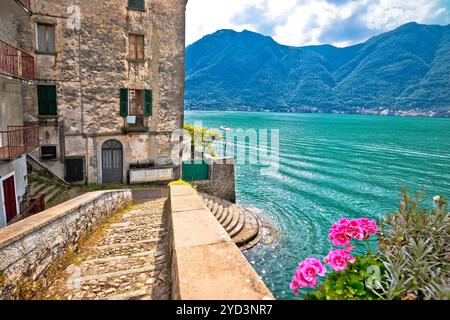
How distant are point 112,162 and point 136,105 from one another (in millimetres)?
4434

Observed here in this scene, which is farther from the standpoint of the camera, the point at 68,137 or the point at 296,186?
the point at 296,186

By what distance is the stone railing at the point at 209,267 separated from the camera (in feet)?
8.82

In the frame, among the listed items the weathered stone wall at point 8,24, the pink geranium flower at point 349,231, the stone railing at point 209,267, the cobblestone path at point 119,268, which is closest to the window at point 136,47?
the weathered stone wall at point 8,24

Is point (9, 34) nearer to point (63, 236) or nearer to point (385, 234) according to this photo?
point (63, 236)

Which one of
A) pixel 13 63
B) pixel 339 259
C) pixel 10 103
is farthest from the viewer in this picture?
pixel 10 103

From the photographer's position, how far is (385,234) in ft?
13.1

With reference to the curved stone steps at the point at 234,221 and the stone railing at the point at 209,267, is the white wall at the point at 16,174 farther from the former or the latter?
the curved stone steps at the point at 234,221

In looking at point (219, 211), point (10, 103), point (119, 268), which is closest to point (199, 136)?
point (219, 211)

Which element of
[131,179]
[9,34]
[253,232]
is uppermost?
[9,34]

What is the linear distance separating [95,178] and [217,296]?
19109 mm

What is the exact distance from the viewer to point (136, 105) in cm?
1969

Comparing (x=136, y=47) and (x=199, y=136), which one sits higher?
(x=136, y=47)

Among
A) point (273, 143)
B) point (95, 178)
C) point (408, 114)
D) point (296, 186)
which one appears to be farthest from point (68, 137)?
point (408, 114)

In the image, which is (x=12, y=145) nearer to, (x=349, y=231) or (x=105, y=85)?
(x=105, y=85)
